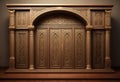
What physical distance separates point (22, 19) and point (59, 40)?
47.3 inches

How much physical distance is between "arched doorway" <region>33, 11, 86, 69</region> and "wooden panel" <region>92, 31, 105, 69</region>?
1.06ft

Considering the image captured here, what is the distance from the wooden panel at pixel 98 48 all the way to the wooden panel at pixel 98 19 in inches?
8.1

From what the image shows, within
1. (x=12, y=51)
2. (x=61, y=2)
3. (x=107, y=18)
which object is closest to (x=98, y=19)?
(x=107, y=18)

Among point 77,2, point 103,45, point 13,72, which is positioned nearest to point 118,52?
point 103,45

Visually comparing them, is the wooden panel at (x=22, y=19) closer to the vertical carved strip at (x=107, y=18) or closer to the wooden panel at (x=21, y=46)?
the wooden panel at (x=21, y=46)

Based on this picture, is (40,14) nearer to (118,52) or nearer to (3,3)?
(3,3)

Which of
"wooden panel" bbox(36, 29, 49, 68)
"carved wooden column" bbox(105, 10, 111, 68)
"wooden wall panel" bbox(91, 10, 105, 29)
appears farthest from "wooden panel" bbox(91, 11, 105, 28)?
"wooden panel" bbox(36, 29, 49, 68)

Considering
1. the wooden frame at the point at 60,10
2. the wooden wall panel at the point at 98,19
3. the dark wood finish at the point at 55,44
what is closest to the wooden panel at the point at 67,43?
the dark wood finish at the point at 55,44

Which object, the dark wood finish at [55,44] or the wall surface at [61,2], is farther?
the wall surface at [61,2]

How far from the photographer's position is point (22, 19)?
20.5 ft

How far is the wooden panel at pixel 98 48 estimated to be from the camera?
6312mm

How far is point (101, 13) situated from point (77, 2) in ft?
3.09

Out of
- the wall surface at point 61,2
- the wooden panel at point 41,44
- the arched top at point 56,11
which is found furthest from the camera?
the wall surface at point 61,2

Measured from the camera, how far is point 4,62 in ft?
22.7
